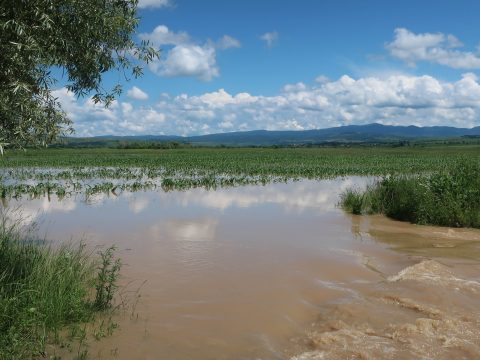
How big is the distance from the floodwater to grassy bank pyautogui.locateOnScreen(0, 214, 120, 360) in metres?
0.55

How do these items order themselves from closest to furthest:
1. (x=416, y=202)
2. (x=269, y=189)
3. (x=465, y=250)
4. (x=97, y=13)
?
(x=97, y=13)
(x=465, y=250)
(x=416, y=202)
(x=269, y=189)

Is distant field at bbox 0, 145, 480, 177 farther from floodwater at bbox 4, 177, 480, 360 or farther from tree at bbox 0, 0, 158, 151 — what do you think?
tree at bbox 0, 0, 158, 151

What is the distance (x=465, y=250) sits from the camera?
1153 centimetres

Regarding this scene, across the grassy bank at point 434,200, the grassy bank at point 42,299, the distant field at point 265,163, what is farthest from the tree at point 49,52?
the distant field at point 265,163

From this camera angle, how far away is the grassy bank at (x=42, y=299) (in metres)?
5.49

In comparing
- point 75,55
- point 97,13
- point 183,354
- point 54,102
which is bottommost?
point 183,354

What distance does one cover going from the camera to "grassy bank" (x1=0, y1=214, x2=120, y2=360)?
5492 mm

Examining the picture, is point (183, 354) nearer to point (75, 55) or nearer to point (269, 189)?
point (75, 55)

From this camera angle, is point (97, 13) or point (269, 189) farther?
point (269, 189)

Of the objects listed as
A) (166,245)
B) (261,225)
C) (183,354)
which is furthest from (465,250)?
(183,354)

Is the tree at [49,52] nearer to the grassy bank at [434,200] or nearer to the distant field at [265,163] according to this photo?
the grassy bank at [434,200]

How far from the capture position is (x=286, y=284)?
8875 mm

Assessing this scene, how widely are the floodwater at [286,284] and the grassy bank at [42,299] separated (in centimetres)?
55

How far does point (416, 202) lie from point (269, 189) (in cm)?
1101
